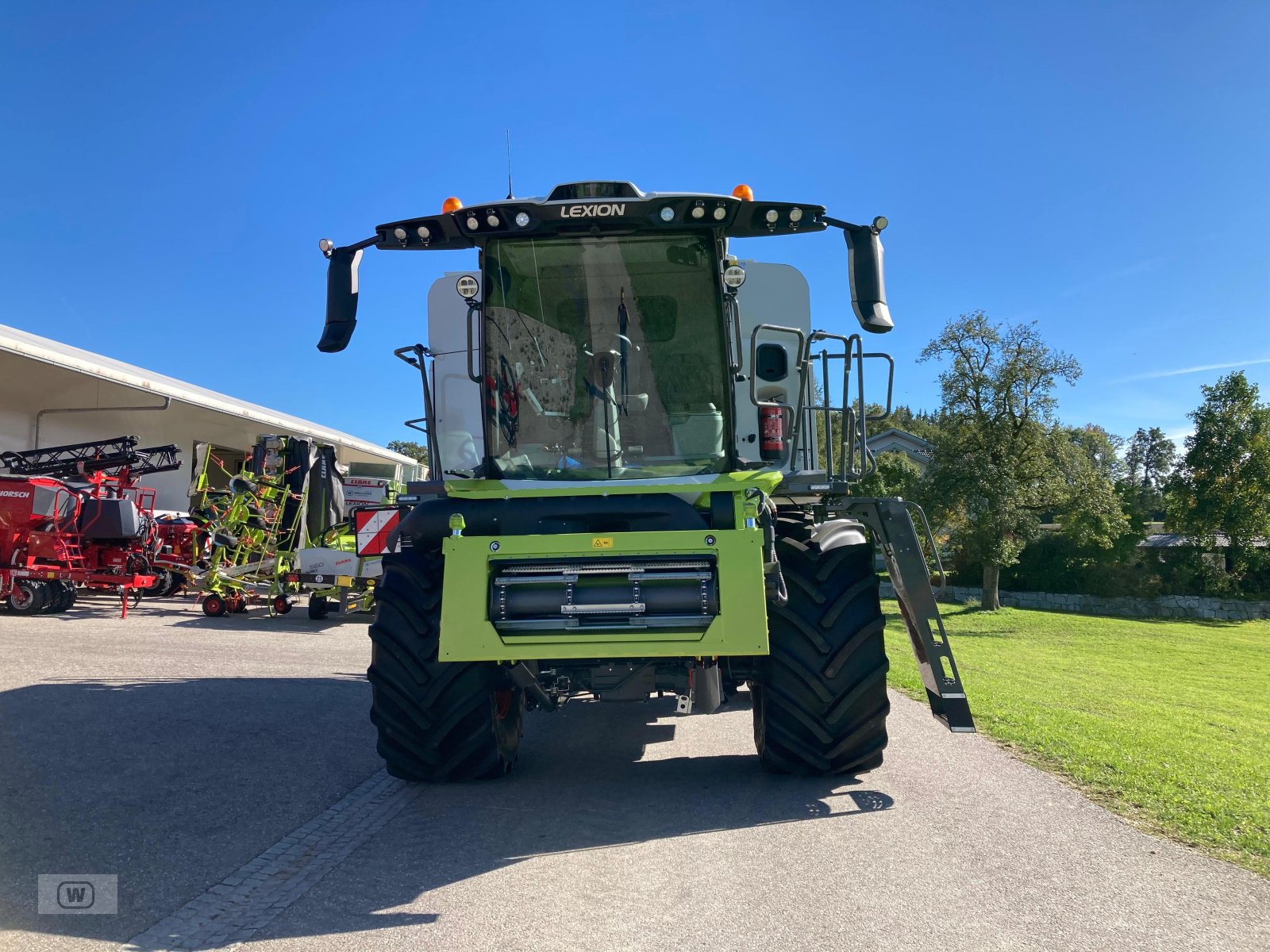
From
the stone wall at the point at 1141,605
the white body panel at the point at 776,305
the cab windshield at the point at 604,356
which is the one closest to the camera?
the cab windshield at the point at 604,356

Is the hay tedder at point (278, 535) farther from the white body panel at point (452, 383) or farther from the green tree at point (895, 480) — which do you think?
the green tree at point (895, 480)

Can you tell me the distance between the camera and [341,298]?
16.5ft

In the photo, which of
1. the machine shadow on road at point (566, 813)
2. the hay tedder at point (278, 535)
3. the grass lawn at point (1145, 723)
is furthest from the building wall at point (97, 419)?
the grass lawn at point (1145, 723)

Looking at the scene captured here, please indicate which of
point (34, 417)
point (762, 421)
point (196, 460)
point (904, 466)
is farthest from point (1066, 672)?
point (904, 466)

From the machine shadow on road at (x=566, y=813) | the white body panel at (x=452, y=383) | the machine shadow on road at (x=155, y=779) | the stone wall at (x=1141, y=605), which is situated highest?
the white body panel at (x=452, y=383)

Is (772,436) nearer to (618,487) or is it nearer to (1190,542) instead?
(618,487)

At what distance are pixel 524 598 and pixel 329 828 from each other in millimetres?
1482

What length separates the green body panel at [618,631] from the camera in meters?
4.34

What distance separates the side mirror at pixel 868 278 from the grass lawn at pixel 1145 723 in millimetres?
2955

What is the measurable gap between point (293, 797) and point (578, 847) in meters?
1.76

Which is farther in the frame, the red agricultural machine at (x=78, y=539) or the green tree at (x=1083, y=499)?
the green tree at (x=1083, y=499)

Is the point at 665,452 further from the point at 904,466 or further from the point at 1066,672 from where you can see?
the point at 904,466

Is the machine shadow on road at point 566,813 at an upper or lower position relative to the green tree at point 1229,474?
lower

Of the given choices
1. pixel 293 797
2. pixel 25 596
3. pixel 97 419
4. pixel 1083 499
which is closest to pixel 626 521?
pixel 293 797
